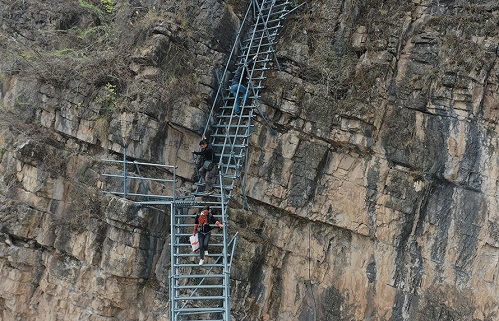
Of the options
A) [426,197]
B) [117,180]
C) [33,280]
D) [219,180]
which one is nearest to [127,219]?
[117,180]

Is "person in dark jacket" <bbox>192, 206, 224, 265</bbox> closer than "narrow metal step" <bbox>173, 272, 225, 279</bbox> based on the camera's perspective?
No

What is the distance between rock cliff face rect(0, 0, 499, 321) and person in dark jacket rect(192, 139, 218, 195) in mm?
579

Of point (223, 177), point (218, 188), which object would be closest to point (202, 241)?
point (218, 188)

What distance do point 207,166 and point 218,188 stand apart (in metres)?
0.57

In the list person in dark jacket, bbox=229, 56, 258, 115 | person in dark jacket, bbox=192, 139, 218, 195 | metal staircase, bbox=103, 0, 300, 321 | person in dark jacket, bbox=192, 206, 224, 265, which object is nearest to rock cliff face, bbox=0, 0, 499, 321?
metal staircase, bbox=103, 0, 300, 321

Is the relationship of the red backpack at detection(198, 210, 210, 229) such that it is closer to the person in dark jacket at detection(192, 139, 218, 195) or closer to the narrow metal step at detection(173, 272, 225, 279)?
the person in dark jacket at detection(192, 139, 218, 195)

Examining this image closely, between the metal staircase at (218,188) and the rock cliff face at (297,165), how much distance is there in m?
0.30

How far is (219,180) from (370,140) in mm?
3015

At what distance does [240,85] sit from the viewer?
8891mm

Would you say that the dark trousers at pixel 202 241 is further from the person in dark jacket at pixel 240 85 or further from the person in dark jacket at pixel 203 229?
the person in dark jacket at pixel 240 85

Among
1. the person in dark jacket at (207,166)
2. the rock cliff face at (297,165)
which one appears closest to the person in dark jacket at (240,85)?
the rock cliff face at (297,165)

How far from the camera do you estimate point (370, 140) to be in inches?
321

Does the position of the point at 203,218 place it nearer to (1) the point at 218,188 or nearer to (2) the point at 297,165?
(1) the point at 218,188

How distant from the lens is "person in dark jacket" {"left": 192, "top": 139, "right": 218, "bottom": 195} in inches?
322
